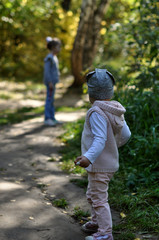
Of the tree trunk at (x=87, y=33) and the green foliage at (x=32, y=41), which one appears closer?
the tree trunk at (x=87, y=33)

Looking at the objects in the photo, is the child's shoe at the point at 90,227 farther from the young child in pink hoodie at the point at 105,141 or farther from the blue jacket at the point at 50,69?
the blue jacket at the point at 50,69

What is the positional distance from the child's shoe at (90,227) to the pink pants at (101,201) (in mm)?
247

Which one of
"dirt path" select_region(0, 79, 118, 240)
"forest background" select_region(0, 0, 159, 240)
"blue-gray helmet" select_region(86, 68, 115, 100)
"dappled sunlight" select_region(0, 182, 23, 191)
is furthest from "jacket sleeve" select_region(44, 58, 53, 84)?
"blue-gray helmet" select_region(86, 68, 115, 100)

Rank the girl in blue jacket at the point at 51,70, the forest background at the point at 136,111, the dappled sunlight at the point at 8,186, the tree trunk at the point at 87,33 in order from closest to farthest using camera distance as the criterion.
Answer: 1. the forest background at the point at 136,111
2. the dappled sunlight at the point at 8,186
3. the girl in blue jacket at the point at 51,70
4. the tree trunk at the point at 87,33

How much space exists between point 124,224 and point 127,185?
0.93 m

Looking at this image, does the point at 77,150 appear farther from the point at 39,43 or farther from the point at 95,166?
the point at 39,43

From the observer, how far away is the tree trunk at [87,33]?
10.7 m

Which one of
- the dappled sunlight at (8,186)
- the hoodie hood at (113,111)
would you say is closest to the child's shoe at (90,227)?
the hoodie hood at (113,111)

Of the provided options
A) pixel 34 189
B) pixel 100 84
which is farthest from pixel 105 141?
pixel 34 189

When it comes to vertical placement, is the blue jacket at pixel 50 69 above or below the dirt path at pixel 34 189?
above

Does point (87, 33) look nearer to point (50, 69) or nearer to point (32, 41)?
point (50, 69)

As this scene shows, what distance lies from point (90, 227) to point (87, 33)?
906 centimetres

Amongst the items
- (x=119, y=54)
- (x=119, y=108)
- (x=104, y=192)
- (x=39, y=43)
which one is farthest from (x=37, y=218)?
(x=119, y=54)

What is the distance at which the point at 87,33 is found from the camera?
11211 mm
